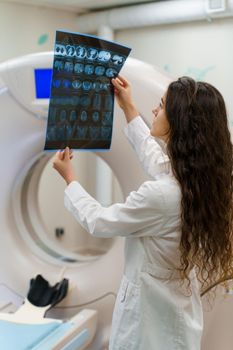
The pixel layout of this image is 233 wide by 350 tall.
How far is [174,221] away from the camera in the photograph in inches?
46.1

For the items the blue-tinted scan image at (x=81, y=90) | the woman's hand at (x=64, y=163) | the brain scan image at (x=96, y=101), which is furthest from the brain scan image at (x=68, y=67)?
the woman's hand at (x=64, y=163)

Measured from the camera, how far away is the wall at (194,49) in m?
2.53

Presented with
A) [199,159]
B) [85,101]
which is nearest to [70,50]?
[85,101]

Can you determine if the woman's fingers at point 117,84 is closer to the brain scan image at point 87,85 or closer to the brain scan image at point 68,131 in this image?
the brain scan image at point 87,85

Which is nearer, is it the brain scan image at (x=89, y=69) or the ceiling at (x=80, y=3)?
the brain scan image at (x=89, y=69)

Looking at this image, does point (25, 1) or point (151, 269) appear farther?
point (25, 1)

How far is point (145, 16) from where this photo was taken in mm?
2646

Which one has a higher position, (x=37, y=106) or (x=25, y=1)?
(x=25, y=1)

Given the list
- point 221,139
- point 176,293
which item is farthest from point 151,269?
point 221,139

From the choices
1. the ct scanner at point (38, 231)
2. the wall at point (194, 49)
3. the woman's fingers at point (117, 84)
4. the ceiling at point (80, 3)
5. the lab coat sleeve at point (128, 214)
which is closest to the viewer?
the lab coat sleeve at point (128, 214)

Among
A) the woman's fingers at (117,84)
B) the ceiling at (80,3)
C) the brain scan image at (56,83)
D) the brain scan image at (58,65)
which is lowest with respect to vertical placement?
the brain scan image at (56,83)

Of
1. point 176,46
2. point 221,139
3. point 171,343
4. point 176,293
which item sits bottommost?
point 171,343

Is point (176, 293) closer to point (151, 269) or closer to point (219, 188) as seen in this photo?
point (151, 269)

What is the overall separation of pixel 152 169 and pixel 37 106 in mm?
577
